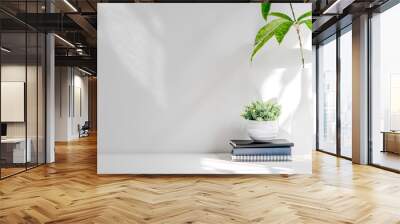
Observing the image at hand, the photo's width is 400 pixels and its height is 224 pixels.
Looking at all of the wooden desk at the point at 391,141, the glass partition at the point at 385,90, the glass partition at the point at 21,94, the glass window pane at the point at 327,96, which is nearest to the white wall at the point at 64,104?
the glass partition at the point at 21,94

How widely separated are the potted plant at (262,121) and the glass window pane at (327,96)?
13.4 ft

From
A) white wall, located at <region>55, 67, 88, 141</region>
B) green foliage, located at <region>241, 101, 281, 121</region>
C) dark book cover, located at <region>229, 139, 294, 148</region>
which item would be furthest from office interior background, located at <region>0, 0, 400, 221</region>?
white wall, located at <region>55, 67, 88, 141</region>

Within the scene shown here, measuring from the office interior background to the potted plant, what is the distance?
2016mm

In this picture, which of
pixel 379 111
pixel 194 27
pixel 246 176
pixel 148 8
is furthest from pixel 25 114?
pixel 379 111

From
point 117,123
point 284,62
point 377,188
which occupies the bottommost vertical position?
point 377,188

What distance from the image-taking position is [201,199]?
3.36 meters

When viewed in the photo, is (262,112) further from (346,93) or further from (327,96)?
(327,96)

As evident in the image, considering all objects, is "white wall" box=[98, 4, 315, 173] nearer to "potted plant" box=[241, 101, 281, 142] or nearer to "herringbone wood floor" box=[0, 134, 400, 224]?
"potted plant" box=[241, 101, 281, 142]

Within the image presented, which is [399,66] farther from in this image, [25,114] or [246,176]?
[25,114]

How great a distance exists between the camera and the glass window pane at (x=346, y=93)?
22.4 ft

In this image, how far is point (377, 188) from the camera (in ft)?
13.0

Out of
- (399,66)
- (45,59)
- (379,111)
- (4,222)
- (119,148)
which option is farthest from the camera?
(45,59)

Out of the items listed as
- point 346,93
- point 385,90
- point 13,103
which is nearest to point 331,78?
point 346,93

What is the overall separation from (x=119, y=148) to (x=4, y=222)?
5.70ft
